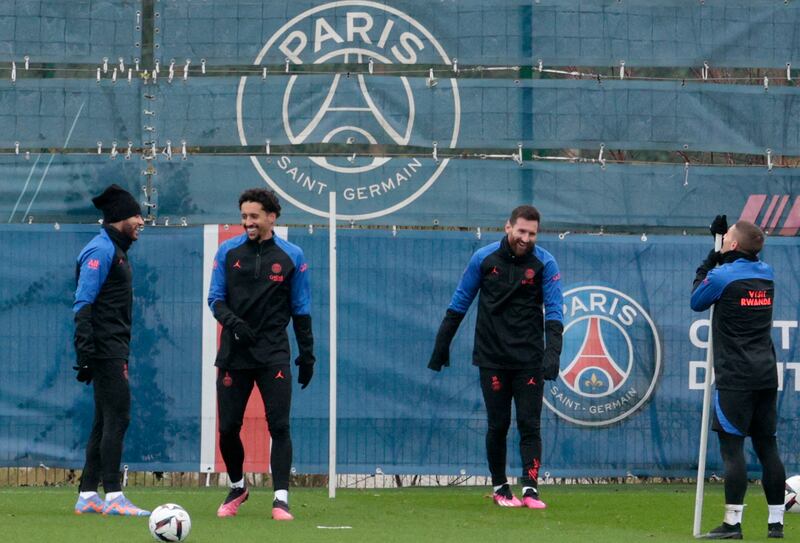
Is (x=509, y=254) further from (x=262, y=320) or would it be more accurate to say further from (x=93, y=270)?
(x=93, y=270)

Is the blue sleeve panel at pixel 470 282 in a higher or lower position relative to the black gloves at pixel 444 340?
higher

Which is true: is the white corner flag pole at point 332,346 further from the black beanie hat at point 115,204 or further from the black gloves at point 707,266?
the black gloves at point 707,266

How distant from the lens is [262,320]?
8.93 meters

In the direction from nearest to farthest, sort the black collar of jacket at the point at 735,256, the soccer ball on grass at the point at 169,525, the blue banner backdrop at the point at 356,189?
the soccer ball on grass at the point at 169,525
the black collar of jacket at the point at 735,256
the blue banner backdrop at the point at 356,189

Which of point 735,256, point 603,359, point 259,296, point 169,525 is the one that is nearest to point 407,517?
point 259,296

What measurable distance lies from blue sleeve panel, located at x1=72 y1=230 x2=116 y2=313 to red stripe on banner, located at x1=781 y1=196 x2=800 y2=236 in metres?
5.34

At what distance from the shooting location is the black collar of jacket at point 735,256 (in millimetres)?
8469

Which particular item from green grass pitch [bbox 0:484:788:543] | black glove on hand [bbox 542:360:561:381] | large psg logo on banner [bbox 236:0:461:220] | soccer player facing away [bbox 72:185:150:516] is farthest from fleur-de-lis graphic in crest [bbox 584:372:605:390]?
soccer player facing away [bbox 72:185:150:516]

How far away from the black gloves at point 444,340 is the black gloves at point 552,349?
607 millimetres

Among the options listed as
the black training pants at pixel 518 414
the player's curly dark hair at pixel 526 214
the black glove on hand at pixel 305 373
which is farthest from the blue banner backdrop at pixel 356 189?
the black glove on hand at pixel 305 373

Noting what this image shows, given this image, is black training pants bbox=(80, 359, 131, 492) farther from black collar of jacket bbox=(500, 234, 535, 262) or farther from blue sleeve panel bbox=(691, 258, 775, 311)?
blue sleeve panel bbox=(691, 258, 775, 311)

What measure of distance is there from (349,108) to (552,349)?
2.67m

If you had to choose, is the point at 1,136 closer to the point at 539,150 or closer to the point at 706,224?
the point at 539,150

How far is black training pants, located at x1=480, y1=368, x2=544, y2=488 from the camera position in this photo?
9.92 meters
